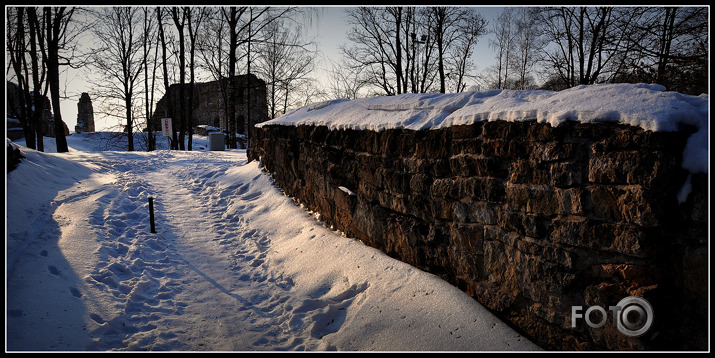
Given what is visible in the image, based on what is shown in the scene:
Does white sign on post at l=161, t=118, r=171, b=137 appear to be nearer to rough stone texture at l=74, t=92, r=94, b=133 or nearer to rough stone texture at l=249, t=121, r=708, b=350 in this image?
rough stone texture at l=249, t=121, r=708, b=350

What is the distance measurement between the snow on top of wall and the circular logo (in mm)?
833

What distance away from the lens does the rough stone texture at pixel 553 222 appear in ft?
6.90

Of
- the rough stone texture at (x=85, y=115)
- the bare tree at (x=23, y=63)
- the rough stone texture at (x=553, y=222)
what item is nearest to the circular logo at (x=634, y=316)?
the rough stone texture at (x=553, y=222)

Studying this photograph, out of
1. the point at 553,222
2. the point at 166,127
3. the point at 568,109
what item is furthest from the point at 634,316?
the point at 166,127

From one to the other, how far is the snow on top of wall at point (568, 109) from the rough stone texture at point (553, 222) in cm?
6

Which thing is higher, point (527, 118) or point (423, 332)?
point (527, 118)

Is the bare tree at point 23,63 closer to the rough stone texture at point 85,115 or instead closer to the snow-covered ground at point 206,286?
the snow-covered ground at point 206,286

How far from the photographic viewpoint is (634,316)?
7.29 ft

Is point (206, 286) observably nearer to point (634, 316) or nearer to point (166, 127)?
point (634, 316)

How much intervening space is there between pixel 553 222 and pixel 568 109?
789 millimetres

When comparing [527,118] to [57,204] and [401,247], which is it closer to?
[401,247]
